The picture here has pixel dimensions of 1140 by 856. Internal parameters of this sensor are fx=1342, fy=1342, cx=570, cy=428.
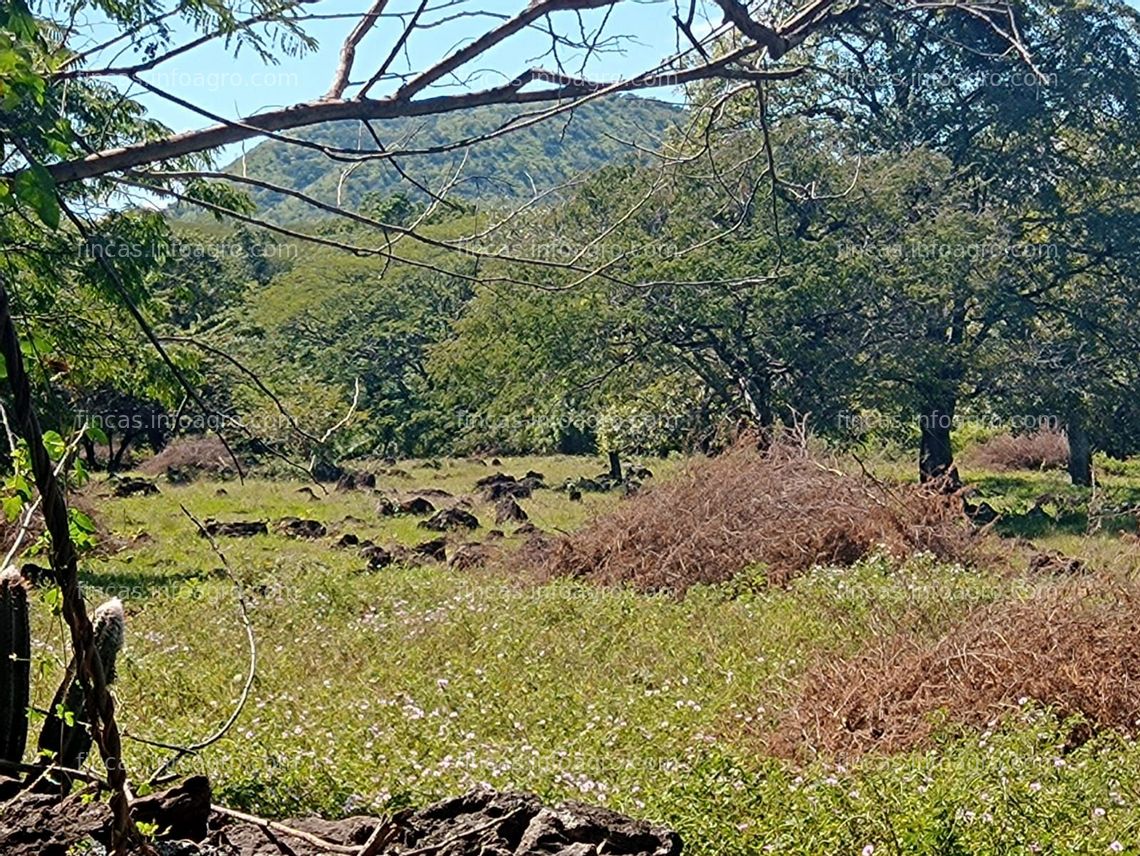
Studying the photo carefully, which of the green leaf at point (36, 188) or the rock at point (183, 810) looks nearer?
the green leaf at point (36, 188)

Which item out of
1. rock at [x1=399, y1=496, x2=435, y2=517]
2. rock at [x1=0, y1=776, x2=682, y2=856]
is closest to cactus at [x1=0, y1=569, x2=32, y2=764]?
rock at [x1=0, y1=776, x2=682, y2=856]

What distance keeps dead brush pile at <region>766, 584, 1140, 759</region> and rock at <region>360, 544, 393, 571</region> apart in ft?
26.1

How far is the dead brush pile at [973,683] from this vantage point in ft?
21.3

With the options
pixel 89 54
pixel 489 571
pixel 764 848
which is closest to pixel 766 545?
pixel 489 571

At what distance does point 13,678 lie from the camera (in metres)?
4.14

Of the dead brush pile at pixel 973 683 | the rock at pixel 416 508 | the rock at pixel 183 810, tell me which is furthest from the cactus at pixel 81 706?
the rock at pixel 416 508

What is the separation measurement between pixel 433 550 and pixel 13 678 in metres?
11.6

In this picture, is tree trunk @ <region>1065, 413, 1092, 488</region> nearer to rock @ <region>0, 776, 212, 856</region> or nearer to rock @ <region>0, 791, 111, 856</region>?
rock @ <region>0, 776, 212, 856</region>

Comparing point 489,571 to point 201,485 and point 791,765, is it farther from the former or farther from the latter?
point 201,485

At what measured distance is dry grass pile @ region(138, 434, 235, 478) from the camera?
2988 centimetres

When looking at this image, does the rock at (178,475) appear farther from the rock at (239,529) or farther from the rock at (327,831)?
the rock at (327,831)

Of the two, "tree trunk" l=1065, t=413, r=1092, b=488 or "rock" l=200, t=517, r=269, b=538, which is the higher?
"rock" l=200, t=517, r=269, b=538

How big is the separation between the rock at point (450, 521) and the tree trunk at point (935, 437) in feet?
21.0

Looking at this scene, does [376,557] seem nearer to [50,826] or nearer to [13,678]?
[13,678]
